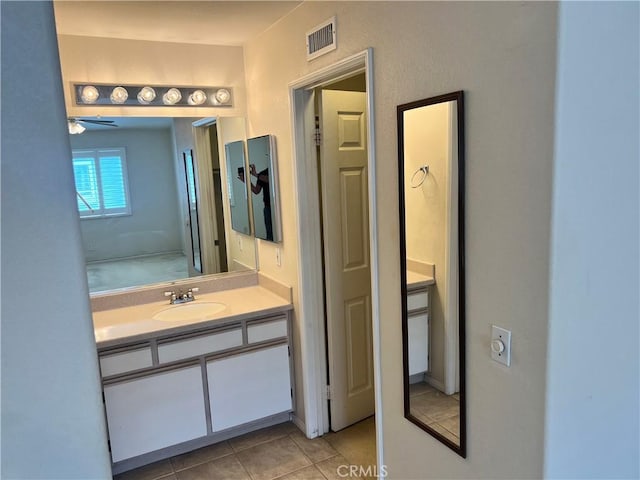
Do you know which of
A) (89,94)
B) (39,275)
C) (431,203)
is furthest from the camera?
(89,94)

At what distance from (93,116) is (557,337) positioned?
8.78 ft

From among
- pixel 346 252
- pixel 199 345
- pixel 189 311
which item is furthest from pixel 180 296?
pixel 346 252

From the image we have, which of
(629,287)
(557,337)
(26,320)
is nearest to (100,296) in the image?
(26,320)

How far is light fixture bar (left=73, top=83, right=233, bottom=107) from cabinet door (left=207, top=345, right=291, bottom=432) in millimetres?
1648

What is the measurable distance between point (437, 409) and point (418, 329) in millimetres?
314

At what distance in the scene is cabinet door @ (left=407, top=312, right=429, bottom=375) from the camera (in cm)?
181

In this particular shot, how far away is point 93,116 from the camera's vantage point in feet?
8.91

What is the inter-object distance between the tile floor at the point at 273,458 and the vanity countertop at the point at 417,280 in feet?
4.41

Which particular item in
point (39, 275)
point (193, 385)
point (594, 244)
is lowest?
point (193, 385)

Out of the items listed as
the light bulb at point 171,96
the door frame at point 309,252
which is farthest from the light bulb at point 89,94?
the door frame at point 309,252

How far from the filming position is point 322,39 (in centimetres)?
224

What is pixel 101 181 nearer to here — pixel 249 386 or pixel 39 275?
pixel 249 386

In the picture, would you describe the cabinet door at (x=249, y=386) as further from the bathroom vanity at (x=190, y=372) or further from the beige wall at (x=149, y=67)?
the beige wall at (x=149, y=67)

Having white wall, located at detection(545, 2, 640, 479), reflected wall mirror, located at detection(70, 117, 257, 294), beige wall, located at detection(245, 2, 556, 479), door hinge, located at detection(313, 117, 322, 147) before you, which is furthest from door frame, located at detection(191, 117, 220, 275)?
white wall, located at detection(545, 2, 640, 479)
